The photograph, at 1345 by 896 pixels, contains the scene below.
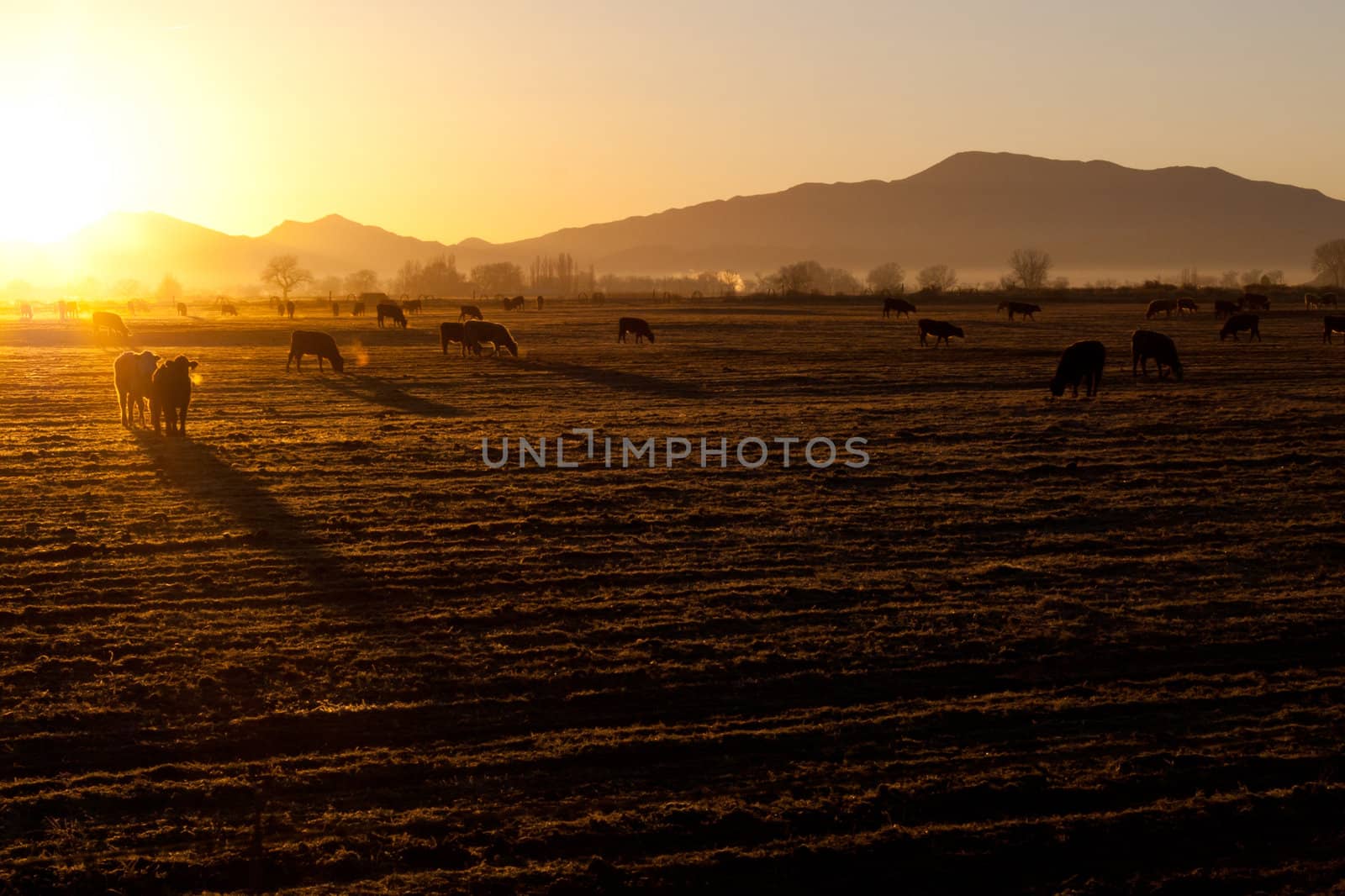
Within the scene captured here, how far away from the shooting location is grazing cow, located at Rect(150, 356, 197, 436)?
63.5 ft

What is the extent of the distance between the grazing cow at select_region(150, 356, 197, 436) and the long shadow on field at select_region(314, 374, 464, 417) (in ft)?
14.9

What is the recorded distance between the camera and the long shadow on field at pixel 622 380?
26266 mm

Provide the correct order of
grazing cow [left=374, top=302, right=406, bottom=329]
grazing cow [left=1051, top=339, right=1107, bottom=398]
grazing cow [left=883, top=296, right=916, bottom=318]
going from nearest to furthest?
1. grazing cow [left=1051, top=339, right=1107, bottom=398]
2. grazing cow [left=374, top=302, right=406, bottom=329]
3. grazing cow [left=883, top=296, right=916, bottom=318]

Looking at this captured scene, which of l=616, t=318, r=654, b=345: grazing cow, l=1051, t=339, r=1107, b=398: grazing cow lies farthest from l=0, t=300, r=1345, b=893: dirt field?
l=616, t=318, r=654, b=345: grazing cow

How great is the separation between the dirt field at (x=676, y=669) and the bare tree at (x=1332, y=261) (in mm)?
159338

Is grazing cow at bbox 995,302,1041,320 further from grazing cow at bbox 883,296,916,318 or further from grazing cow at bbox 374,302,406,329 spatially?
grazing cow at bbox 374,302,406,329

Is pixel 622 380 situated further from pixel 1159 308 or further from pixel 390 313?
pixel 1159 308

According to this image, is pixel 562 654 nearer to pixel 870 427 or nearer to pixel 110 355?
pixel 870 427

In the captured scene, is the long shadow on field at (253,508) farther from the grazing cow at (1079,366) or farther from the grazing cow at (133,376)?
the grazing cow at (1079,366)

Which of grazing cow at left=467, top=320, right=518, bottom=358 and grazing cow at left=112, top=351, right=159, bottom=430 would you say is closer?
grazing cow at left=112, top=351, right=159, bottom=430

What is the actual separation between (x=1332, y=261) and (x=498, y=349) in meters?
160

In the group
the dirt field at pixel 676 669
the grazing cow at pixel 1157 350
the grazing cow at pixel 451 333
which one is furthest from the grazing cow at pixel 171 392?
the grazing cow at pixel 1157 350

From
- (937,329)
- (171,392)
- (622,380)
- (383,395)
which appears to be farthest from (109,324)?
(937,329)

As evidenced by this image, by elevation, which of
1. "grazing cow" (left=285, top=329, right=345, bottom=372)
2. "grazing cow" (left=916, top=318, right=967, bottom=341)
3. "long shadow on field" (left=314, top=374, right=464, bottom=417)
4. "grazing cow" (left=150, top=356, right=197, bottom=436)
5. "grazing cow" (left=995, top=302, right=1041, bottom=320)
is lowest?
"long shadow on field" (left=314, top=374, right=464, bottom=417)
